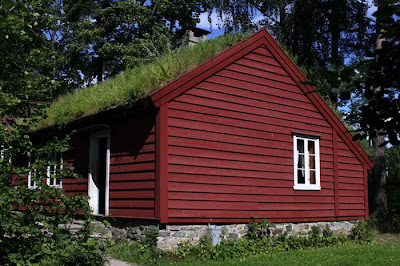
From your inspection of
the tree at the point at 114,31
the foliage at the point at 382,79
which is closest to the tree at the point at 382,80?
the foliage at the point at 382,79

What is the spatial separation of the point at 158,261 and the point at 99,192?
3932 mm

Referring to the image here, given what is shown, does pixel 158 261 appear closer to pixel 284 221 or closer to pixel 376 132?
pixel 284 221

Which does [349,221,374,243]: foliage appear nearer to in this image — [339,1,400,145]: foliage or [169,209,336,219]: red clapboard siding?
[169,209,336,219]: red clapboard siding

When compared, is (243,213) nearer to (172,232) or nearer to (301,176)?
(172,232)

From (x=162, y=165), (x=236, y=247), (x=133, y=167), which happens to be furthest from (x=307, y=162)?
(x=133, y=167)

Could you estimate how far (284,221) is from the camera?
12.6 meters

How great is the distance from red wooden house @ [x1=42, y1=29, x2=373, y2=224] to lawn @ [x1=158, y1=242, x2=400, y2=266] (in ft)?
4.53

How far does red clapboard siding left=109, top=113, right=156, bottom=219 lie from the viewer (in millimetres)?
10258

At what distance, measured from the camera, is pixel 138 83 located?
428 inches

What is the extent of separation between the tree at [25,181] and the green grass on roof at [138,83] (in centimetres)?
418

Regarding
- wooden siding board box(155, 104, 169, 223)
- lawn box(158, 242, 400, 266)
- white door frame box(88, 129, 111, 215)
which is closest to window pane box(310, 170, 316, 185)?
lawn box(158, 242, 400, 266)

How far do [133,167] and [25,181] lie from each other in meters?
4.86

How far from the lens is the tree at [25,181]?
219 inches

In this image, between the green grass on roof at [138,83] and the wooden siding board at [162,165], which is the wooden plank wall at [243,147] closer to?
the wooden siding board at [162,165]
